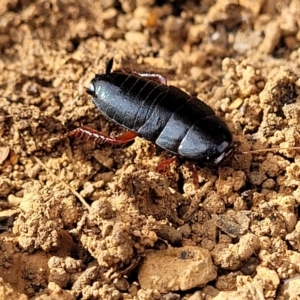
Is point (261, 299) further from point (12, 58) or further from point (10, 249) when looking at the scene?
point (12, 58)

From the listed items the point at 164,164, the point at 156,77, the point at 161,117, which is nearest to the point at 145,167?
the point at 164,164

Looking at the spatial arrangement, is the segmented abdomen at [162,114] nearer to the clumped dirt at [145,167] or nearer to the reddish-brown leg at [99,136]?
the reddish-brown leg at [99,136]

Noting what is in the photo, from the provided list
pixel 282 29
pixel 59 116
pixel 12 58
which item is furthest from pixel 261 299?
pixel 12 58

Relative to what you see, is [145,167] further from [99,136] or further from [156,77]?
[156,77]

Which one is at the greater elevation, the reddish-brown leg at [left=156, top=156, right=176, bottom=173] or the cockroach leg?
the cockroach leg

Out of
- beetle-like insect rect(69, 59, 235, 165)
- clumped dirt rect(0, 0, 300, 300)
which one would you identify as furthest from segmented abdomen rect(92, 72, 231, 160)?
clumped dirt rect(0, 0, 300, 300)

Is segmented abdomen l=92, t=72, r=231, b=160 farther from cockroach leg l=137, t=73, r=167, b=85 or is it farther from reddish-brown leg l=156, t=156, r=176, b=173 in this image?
cockroach leg l=137, t=73, r=167, b=85
